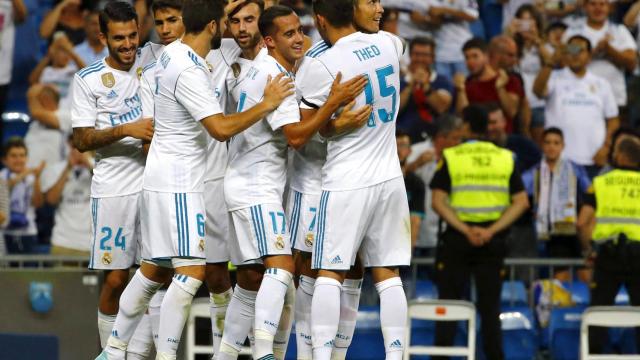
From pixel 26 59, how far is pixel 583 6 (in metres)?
6.84

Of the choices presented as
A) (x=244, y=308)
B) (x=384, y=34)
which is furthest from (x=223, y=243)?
(x=384, y=34)

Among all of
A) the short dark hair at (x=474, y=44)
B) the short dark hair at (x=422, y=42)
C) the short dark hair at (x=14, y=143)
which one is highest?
the short dark hair at (x=422, y=42)

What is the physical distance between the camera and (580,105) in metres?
14.0

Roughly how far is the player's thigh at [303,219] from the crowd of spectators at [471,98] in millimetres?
3676

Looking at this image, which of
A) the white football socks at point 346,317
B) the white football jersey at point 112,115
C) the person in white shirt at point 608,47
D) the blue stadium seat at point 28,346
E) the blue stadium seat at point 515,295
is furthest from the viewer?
the person in white shirt at point 608,47

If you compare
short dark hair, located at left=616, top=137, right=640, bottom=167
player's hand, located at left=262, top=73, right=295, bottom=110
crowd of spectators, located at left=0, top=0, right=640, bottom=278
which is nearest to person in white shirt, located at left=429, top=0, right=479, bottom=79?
crowd of spectators, located at left=0, top=0, right=640, bottom=278

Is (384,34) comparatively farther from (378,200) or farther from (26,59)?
(26,59)

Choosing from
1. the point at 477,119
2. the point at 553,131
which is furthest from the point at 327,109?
the point at 553,131

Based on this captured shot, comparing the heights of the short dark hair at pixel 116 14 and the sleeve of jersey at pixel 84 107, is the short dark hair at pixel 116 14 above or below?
above

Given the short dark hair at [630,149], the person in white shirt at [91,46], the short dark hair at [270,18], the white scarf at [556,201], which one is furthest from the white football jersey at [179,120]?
the person in white shirt at [91,46]

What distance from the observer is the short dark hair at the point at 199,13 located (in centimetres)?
823

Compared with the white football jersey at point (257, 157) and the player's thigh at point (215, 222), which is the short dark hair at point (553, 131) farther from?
the white football jersey at point (257, 157)

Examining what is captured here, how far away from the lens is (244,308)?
8516mm

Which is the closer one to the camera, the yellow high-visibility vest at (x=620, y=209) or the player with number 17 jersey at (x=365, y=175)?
the player with number 17 jersey at (x=365, y=175)
